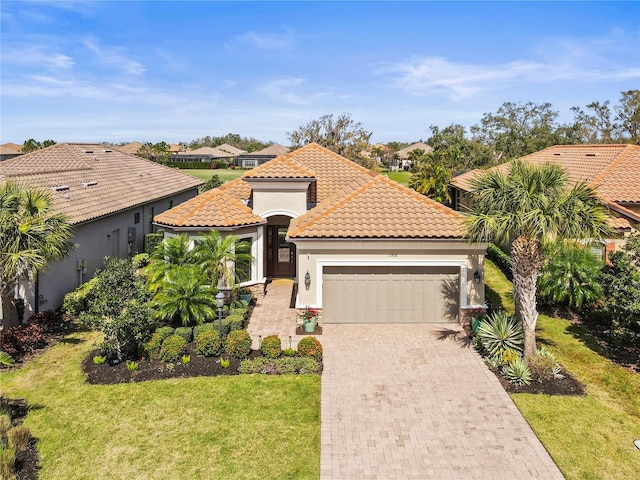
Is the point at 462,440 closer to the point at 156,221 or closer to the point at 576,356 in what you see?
the point at 576,356

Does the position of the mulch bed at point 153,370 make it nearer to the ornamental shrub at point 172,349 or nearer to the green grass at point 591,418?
the ornamental shrub at point 172,349

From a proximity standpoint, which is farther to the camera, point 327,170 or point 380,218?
point 327,170

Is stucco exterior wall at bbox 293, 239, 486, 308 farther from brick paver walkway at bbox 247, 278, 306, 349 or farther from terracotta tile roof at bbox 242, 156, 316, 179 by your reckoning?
terracotta tile roof at bbox 242, 156, 316, 179

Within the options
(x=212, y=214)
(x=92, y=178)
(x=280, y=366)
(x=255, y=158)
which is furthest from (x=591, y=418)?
(x=255, y=158)

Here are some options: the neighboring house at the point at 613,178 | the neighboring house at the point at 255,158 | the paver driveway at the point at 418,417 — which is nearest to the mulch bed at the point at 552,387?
the paver driveway at the point at 418,417

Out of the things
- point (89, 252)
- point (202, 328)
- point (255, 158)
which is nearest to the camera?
point (202, 328)

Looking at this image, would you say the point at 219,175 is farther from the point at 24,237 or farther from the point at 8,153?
the point at 24,237
